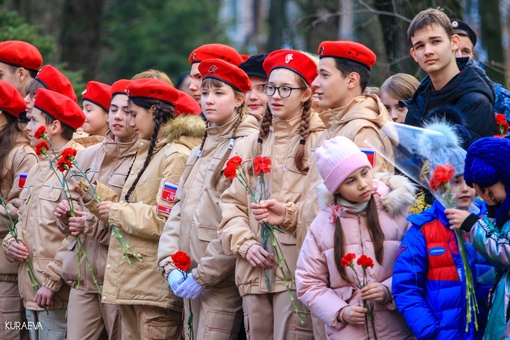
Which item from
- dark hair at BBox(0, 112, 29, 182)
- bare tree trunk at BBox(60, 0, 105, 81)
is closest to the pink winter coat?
dark hair at BBox(0, 112, 29, 182)

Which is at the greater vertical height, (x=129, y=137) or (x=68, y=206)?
(x=129, y=137)

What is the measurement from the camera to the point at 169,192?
7184 mm

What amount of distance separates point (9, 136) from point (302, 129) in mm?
3739

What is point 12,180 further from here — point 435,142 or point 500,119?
point 435,142

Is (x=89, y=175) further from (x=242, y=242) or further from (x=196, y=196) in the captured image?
(x=242, y=242)

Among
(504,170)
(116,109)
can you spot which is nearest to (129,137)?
(116,109)

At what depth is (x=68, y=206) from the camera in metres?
7.59

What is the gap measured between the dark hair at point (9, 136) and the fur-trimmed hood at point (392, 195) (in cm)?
426

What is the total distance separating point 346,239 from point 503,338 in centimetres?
108

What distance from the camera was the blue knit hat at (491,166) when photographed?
184 inches

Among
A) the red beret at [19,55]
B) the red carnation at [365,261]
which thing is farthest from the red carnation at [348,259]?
the red beret at [19,55]

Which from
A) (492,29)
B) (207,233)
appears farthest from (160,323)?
(492,29)

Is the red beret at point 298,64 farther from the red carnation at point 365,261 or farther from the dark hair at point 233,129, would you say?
the red carnation at point 365,261

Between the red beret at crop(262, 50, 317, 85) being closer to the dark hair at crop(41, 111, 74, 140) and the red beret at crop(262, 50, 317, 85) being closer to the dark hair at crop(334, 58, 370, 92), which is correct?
the dark hair at crop(334, 58, 370, 92)
